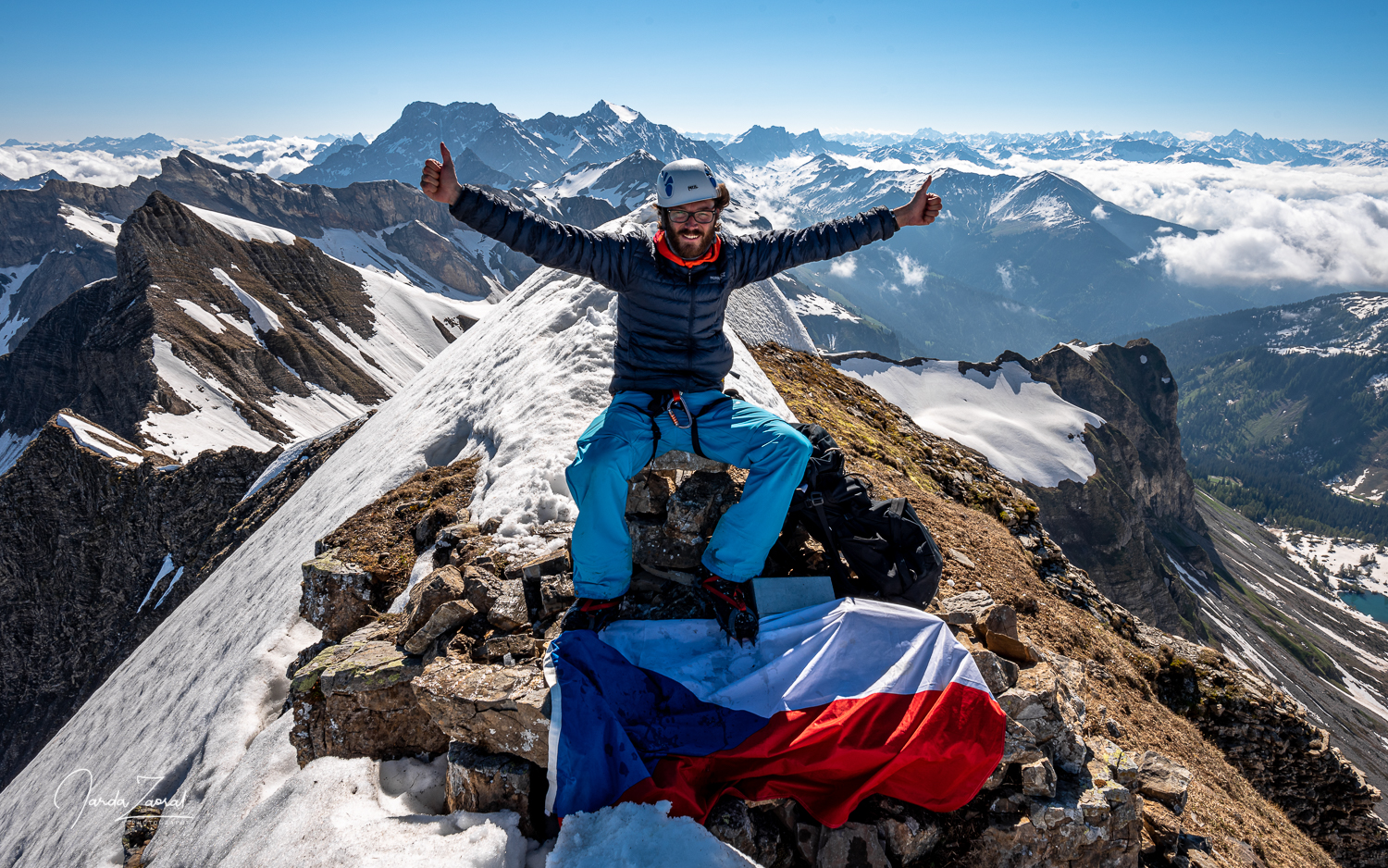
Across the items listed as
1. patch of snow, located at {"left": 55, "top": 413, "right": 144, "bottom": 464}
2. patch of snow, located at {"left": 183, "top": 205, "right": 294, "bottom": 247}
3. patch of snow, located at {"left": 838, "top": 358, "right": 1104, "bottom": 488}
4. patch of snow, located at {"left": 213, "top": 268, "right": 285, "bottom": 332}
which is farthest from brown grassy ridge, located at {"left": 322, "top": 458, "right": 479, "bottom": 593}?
patch of snow, located at {"left": 183, "top": 205, "right": 294, "bottom": 247}

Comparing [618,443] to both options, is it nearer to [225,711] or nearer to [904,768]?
[904,768]

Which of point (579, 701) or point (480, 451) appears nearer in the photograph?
point (579, 701)

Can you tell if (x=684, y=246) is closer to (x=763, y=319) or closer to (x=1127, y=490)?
(x=763, y=319)

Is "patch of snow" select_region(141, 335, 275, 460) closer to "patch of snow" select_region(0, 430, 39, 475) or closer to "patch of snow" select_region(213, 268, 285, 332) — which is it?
"patch of snow" select_region(213, 268, 285, 332)

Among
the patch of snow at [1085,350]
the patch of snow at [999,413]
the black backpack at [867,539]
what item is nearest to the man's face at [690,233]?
the black backpack at [867,539]

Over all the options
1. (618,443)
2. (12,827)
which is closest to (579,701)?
(618,443)

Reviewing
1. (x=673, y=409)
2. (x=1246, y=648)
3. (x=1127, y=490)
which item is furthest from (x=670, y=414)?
(x=1246, y=648)
